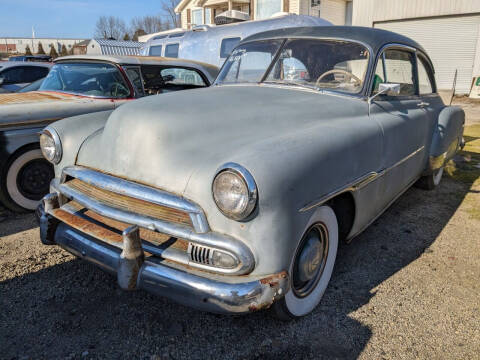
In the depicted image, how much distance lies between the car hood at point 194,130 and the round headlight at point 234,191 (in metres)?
0.09

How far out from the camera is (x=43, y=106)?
3953 millimetres

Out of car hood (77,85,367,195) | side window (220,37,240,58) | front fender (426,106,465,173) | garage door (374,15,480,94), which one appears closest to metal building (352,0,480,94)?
garage door (374,15,480,94)

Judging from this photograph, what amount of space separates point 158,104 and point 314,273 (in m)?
1.47

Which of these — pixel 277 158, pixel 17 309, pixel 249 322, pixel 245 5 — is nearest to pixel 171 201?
pixel 277 158

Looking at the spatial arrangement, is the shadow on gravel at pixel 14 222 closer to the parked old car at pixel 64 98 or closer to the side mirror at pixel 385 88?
the parked old car at pixel 64 98

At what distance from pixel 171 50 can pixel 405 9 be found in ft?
32.0

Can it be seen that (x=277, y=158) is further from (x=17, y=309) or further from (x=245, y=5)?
(x=245, y=5)

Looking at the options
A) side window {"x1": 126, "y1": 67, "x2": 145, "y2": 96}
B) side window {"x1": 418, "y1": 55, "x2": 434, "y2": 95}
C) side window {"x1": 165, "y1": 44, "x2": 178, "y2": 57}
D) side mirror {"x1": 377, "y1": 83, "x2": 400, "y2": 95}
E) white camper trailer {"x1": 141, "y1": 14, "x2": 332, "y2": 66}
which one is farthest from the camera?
side window {"x1": 165, "y1": 44, "x2": 178, "y2": 57}

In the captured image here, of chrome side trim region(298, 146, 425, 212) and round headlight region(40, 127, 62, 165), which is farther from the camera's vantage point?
round headlight region(40, 127, 62, 165)

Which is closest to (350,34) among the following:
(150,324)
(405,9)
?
(150,324)

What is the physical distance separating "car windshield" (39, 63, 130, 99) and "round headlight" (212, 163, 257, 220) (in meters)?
3.18

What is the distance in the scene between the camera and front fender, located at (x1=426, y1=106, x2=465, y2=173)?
393 centimetres

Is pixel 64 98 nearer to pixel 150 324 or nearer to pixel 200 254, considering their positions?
pixel 150 324

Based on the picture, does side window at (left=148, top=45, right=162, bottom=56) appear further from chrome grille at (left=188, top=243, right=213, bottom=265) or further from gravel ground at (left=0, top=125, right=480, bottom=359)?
chrome grille at (left=188, top=243, right=213, bottom=265)
